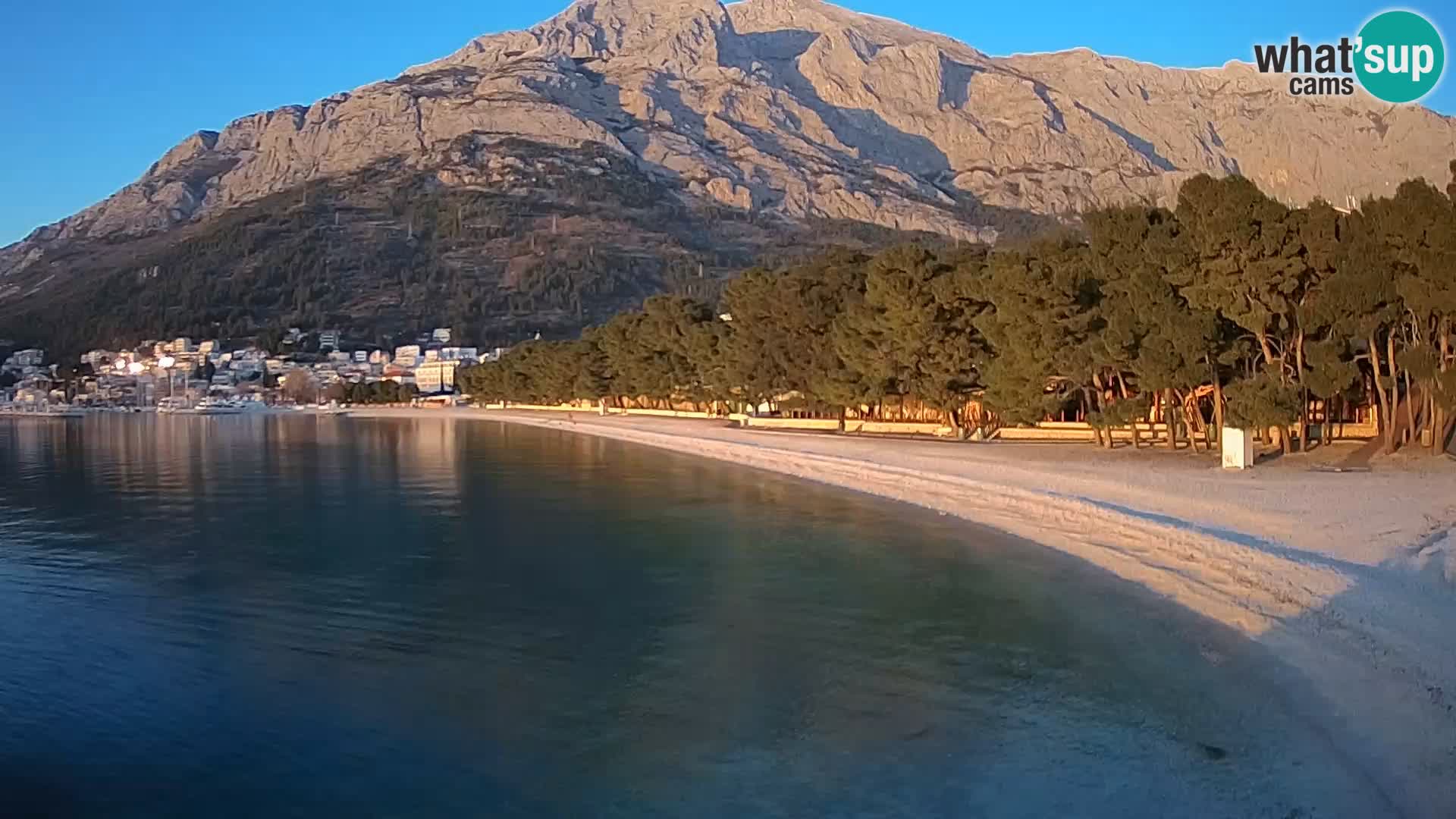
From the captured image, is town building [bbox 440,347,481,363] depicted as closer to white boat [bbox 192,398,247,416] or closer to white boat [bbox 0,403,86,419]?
white boat [bbox 192,398,247,416]

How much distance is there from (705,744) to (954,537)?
12500 mm

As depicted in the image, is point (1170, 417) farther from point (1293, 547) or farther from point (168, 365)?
point (168, 365)

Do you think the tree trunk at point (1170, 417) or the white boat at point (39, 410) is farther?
the white boat at point (39, 410)

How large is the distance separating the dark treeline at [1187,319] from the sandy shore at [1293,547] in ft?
6.92

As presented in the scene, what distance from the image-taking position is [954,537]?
69.2 feet

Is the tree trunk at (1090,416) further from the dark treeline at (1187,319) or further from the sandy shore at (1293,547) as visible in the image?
the sandy shore at (1293,547)

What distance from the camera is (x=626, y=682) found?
11.3 meters

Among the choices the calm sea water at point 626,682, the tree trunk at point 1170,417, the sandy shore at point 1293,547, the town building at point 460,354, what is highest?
the town building at point 460,354

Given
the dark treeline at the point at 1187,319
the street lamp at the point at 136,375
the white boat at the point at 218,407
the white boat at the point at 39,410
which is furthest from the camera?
the street lamp at the point at 136,375

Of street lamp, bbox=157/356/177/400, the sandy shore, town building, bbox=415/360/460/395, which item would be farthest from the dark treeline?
street lamp, bbox=157/356/177/400

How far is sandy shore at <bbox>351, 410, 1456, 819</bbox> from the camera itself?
917 centimetres

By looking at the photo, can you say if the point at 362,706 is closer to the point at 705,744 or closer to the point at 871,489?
the point at 705,744

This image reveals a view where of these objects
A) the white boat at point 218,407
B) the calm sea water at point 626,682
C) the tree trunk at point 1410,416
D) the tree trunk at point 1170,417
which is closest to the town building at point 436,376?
the white boat at point 218,407

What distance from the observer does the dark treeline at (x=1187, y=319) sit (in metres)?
27.4
